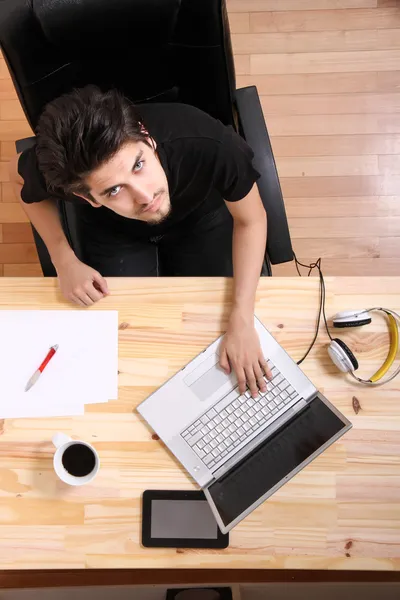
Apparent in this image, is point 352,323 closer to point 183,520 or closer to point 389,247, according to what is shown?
point 183,520

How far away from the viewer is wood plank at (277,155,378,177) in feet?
5.78

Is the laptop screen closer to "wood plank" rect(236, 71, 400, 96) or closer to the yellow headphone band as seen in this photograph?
the yellow headphone band

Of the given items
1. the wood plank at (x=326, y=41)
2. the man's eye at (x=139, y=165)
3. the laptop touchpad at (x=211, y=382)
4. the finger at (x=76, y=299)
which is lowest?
the laptop touchpad at (x=211, y=382)

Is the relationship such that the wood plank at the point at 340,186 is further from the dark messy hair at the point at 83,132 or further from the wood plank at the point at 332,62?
the dark messy hair at the point at 83,132

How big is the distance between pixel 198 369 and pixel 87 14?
0.67 metres

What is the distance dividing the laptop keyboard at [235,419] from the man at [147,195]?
0.03 meters

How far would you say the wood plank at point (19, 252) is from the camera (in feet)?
6.04

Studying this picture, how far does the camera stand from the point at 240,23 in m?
1.81

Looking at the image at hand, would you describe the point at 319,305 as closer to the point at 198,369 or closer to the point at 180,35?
the point at 198,369

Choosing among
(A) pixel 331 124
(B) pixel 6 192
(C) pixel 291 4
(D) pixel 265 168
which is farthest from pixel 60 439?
(C) pixel 291 4

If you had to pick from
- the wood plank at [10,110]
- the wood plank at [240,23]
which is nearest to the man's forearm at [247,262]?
the wood plank at [240,23]

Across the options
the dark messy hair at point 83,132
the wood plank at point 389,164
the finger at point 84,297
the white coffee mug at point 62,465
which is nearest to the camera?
the dark messy hair at point 83,132

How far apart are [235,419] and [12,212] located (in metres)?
1.22

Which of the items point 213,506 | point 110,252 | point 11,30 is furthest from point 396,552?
point 11,30
